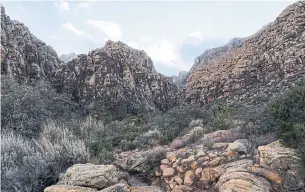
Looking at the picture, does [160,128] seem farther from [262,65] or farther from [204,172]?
[262,65]

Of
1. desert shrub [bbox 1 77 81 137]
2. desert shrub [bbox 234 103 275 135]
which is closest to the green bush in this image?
desert shrub [bbox 234 103 275 135]

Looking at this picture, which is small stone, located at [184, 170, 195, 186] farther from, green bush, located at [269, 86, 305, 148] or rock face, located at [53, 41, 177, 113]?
rock face, located at [53, 41, 177, 113]

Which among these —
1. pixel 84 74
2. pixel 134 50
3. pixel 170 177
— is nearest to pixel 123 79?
pixel 84 74

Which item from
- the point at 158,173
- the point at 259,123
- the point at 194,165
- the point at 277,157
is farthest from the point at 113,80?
the point at 277,157

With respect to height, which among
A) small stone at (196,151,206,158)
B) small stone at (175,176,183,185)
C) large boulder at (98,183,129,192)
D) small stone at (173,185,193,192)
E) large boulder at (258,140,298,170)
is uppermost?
large boulder at (258,140,298,170)

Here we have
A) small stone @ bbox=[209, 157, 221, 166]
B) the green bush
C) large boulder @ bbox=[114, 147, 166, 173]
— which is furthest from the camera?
large boulder @ bbox=[114, 147, 166, 173]

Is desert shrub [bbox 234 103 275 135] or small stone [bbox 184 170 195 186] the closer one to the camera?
small stone [bbox 184 170 195 186]
